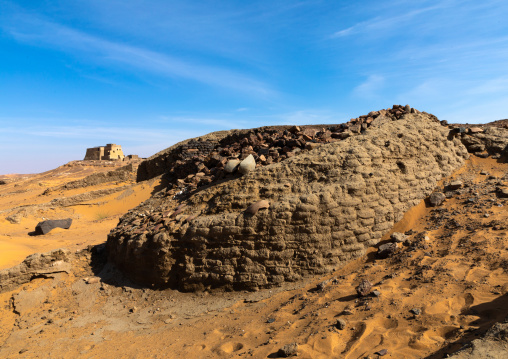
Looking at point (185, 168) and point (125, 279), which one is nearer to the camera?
point (125, 279)

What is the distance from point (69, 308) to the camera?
16.5 ft

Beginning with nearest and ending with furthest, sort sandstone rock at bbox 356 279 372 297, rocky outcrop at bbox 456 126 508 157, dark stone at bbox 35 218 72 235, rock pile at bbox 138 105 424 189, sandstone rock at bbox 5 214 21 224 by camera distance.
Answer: sandstone rock at bbox 356 279 372 297 → rock pile at bbox 138 105 424 189 → rocky outcrop at bbox 456 126 508 157 → dark stone at bbox 35 218 72 235 → sandstone rock at bbox 5 214 21 224

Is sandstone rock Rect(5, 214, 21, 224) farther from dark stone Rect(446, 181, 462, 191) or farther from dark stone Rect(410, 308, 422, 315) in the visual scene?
dark stone Rect(446, 181, 462, 191)

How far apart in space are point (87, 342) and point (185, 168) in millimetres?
8379

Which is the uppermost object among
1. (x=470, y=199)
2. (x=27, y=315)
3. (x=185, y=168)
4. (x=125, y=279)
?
(x=185, y=168)

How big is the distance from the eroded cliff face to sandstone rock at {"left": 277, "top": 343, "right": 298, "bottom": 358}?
135 centimetres

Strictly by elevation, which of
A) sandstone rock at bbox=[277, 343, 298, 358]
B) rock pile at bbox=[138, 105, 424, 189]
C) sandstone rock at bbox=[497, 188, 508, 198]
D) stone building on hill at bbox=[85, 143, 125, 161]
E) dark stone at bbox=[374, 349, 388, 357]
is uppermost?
stone building on hill at bbox=[85, 143, 125, 161]

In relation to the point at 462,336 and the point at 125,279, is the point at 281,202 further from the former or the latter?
the point at 125,279

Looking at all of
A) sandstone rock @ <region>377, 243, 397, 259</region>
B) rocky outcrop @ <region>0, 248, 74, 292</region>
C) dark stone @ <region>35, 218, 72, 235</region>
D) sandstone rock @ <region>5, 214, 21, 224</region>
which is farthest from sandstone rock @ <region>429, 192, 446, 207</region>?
sandstone rock @ <region>5, 214, 21, 224</region>

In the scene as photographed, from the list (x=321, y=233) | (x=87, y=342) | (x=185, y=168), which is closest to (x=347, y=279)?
(x=321, y=233)

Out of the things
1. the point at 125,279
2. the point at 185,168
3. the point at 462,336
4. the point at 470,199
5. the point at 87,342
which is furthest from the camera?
the point at 185,168

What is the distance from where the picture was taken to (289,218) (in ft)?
14.3

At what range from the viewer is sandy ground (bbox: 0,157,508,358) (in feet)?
9.62

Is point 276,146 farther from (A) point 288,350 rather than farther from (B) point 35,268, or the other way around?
(B) point 35,268
